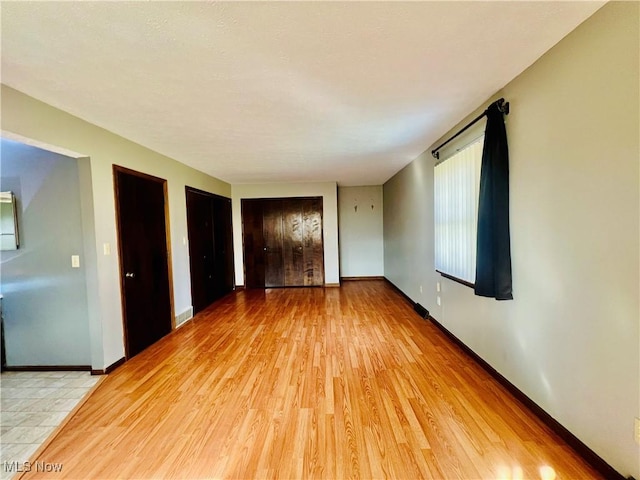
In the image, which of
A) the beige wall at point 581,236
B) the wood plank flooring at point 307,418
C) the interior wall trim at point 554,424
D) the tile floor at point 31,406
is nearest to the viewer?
the beige wall at point 581,236

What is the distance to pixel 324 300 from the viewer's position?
5270mm

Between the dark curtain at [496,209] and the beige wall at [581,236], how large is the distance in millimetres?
59

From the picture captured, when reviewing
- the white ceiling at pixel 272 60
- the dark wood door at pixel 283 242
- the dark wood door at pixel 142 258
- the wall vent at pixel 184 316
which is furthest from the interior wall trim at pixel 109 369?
the dark wood door at pixel 283 242

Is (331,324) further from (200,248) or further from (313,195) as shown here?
(313,195)

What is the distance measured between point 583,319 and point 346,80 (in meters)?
2.03

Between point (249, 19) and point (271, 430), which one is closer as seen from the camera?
point (249, 19)

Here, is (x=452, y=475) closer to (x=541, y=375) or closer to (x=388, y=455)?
(x=388, y=455)

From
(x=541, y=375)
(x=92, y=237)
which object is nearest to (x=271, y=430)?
(x=541, y=375)

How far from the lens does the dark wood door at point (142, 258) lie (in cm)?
300

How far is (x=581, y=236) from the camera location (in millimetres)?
1541

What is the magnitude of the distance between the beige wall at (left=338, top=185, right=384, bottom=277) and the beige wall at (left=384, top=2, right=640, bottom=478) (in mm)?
4818

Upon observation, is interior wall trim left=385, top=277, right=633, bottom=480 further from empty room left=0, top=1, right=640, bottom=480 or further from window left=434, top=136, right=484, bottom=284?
window left=434, top=136, right=484, bottom=284

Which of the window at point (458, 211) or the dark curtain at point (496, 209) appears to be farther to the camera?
the window at point (458, 211)

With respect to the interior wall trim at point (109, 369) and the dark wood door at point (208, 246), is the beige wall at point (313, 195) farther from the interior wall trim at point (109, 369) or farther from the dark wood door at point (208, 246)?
the interior wall trim at point (109, 369)
